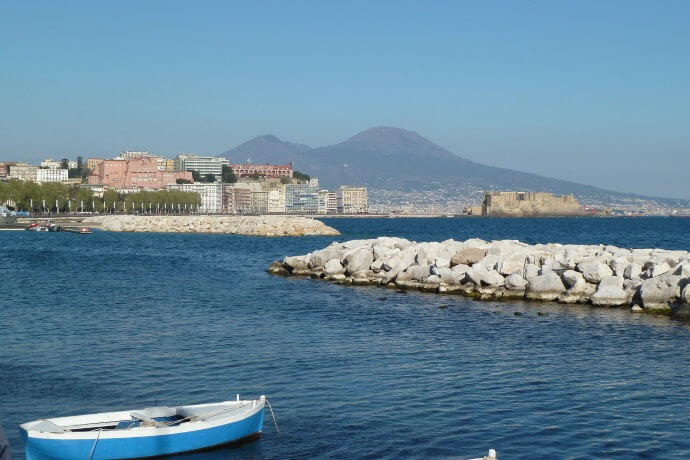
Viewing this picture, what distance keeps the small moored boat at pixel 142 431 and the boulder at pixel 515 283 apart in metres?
18.4

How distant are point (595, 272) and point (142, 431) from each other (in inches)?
812

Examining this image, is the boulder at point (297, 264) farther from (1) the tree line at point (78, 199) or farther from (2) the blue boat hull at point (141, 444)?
(1) the tree line at point (78, 199)

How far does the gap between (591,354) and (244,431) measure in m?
9.91

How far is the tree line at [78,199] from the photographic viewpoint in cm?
13721

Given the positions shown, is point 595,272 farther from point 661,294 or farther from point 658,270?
point 661,294

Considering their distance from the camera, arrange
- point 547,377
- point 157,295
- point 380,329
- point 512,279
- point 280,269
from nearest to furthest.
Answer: point 547,377 → point 380,329 → point 512,279 → point 157,295 → point 280,269

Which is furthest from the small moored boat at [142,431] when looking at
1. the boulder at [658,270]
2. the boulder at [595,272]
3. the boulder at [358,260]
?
the boulder at [358,260]

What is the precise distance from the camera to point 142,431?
1117 cm

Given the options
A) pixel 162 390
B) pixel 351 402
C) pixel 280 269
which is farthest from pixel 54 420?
pixel 280 269

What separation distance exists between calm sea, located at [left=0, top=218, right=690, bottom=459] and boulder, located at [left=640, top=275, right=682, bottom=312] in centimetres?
127

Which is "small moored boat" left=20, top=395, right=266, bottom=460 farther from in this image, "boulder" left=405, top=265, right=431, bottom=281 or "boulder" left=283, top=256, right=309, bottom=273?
"boulder" left=283, top=256, right=309, bottom=273

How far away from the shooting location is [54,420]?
11.3 m

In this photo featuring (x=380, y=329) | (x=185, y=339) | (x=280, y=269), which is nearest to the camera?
(x=185, y=339)

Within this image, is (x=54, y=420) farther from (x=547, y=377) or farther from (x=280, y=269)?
(x=280, y=269)
